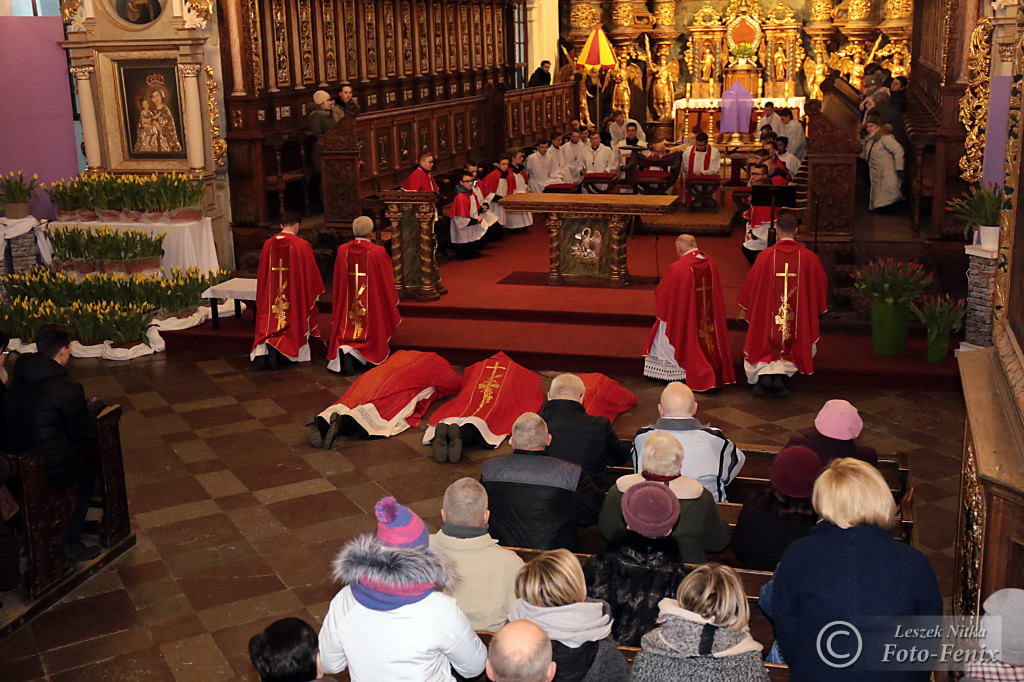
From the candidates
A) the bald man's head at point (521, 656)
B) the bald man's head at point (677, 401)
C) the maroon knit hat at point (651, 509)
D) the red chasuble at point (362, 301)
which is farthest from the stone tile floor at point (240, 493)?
the bald man's head at point (521, 656)

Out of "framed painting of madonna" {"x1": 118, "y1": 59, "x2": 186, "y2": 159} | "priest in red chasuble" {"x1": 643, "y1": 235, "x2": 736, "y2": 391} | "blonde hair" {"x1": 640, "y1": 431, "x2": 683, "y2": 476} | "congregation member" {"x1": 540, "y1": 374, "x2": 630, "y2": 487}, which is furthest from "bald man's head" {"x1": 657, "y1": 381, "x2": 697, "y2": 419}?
"framed painting of madonna" {"x1": 118, "y1": 59, "x2": 186, "y2": 159}

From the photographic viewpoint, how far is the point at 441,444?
26.9ft

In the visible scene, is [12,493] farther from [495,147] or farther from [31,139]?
[495,147]

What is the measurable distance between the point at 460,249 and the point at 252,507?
770cm

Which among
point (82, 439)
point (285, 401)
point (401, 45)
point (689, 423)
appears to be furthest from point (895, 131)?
point (82, 439)

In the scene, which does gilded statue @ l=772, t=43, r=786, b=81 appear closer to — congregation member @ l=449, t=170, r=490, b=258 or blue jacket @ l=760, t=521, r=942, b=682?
congregation member @ l=449, t=170, r=490, b=258

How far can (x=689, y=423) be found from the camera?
18.9 ft

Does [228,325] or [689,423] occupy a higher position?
[689,423]

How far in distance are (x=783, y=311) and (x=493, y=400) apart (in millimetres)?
2759

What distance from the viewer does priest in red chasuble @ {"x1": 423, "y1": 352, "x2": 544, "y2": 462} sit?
8234mm

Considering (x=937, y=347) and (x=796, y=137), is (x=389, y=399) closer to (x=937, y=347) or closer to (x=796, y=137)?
(x=937, y=347)

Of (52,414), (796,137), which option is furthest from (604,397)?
(796,137)

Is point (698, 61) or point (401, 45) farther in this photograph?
point (698, 61)

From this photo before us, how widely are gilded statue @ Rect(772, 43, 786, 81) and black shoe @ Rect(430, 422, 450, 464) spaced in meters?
20.1
